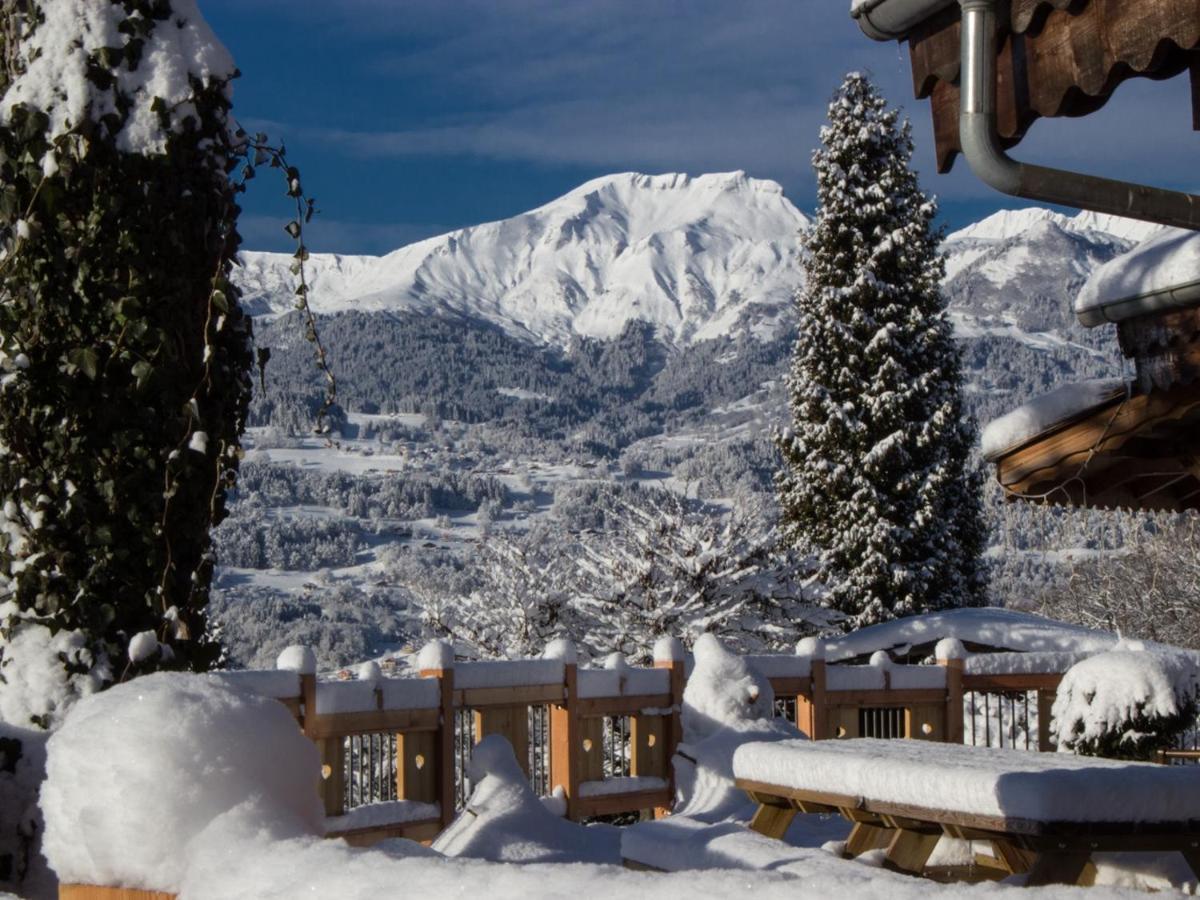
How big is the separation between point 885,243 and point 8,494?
21.1 m

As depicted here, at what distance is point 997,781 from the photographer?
4.77m

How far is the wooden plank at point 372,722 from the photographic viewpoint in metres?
8.27

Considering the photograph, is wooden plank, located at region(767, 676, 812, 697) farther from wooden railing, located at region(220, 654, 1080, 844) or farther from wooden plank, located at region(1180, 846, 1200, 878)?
wooden plank, located at region(1180, 846, 1200, 878)

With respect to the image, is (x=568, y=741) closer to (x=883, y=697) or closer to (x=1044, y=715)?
(x=883, y=697)

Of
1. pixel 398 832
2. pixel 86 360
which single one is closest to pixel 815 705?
pixel 398 832

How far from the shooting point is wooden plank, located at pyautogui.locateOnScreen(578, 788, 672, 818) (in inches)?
404

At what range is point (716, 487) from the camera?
Result: 6713 inches

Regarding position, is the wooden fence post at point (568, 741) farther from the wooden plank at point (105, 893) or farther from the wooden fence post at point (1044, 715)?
the wooden plank at point (105, 893)

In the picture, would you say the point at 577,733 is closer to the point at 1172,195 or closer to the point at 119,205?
the point at 119,205

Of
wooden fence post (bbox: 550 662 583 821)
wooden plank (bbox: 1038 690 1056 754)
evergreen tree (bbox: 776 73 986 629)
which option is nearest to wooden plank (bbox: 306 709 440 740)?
wooden fence post (bbox: 550 662 583 821)

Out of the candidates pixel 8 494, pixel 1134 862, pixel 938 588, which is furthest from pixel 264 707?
pixel 938 588

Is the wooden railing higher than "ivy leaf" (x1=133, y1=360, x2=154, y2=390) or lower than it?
lower

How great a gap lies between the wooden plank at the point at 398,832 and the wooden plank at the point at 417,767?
0.59ft

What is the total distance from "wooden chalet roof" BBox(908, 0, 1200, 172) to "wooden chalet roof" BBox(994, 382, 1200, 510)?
1.70 metres
